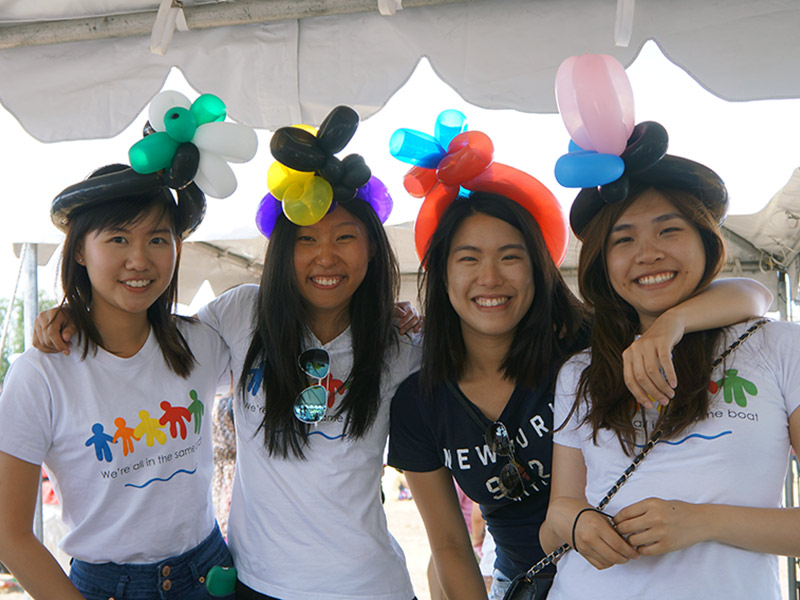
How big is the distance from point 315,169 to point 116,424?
928 millimetres

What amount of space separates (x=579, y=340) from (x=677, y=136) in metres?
1.15

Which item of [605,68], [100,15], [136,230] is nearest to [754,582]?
[605,68]

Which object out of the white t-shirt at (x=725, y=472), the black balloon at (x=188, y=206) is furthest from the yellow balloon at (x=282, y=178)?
the white t-shirt at (x=725, y=472)

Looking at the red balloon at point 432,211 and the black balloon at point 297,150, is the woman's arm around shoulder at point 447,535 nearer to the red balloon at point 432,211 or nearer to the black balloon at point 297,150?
the red balloon at point 432,211

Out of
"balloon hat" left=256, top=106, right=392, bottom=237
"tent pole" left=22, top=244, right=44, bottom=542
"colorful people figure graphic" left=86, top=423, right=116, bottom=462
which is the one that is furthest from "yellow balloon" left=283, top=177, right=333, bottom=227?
"tent pole" left=22, top=244, right=44, bottom=542

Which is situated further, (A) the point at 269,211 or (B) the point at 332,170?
(A) the point at 269,211

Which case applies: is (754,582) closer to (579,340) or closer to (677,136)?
(579,340)

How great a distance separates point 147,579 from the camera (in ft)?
6.23

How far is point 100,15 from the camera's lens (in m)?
2.47

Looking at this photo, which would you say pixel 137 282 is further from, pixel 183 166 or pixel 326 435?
pixel 326 435

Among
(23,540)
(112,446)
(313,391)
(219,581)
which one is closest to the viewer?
(23,540)

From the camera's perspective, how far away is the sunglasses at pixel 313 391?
206 cm

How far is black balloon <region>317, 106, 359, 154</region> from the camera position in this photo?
1.98 metres

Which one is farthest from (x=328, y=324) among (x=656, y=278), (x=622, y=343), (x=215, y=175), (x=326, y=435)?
(x=656, y=278)
